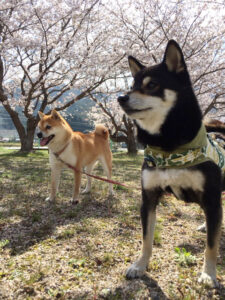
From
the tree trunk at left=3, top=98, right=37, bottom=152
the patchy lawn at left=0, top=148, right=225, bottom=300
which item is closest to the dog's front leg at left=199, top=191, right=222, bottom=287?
the patchy lawn at left=0, top=148, right=225, bottom=300

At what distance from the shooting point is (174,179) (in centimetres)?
227

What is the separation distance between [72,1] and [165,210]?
12.0 m

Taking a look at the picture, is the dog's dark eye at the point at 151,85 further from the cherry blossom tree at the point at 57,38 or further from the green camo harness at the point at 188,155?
the cherry blossom tree at the point at 57,38

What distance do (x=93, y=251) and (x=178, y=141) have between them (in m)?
1.75

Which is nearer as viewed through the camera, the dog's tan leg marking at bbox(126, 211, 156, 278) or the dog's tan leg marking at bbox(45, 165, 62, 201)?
the dog's tan leg marking at bbox(126, 211, 156, 278)

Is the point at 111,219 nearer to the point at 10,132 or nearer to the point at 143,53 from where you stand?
the point at 143,53

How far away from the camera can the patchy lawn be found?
216cm

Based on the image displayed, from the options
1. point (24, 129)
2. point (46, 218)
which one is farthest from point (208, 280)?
point (24, 129)

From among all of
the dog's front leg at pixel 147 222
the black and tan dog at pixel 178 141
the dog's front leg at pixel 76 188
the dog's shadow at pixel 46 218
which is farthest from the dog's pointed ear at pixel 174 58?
the dog's front leg at pixel 76 188

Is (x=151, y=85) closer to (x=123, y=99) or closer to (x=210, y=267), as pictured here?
(x=123, y=99)

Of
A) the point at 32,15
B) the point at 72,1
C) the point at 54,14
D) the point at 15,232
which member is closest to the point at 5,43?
the point at 32,15

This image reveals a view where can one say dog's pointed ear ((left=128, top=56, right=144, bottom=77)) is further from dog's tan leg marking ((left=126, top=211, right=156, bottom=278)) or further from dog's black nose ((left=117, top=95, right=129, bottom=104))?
dog's tan leg marking ((left=126, top=211, right=156, bottom=278))

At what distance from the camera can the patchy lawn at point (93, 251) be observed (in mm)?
2162

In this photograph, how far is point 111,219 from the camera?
3932 millimetres
